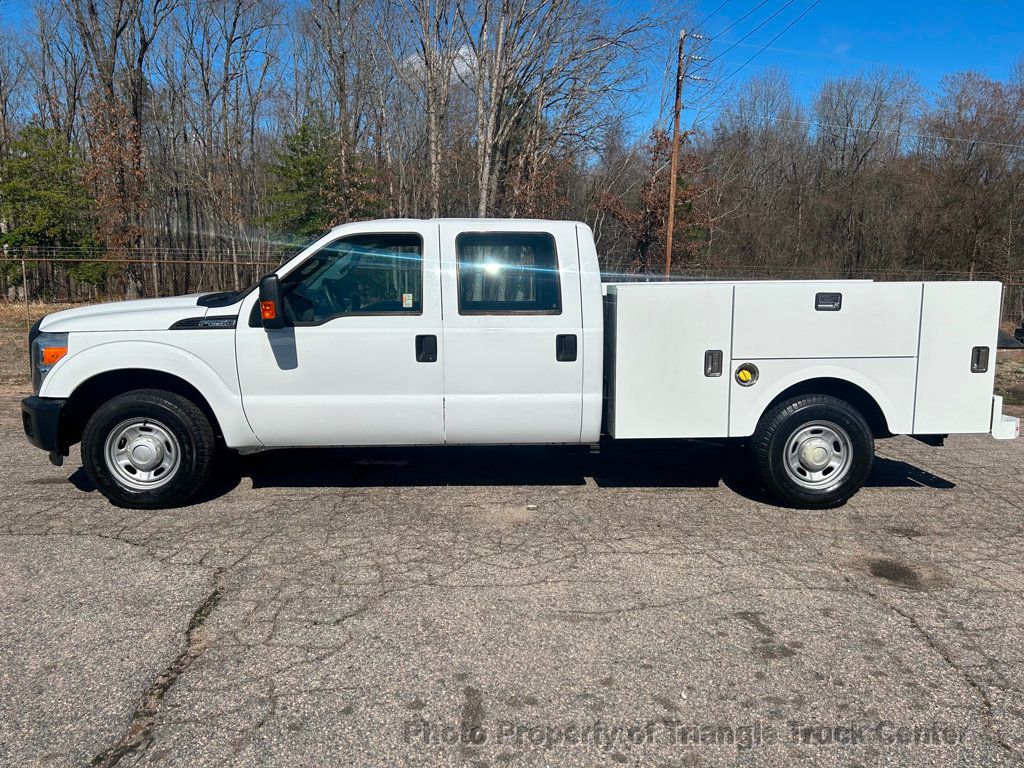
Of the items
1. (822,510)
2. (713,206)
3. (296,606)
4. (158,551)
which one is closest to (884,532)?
(822,510)

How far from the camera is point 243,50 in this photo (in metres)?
36.3

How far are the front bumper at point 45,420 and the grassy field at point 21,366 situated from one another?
6952 millimetres

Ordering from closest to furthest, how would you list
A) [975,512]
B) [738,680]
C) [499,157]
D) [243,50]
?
[738,680], [975,512], [499,157], [243,50]

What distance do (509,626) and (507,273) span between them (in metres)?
2.66

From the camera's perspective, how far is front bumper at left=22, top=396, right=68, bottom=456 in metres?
5.27

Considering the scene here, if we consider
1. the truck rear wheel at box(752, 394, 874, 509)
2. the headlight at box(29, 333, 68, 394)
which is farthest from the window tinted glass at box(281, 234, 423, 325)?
the truck rear wheel at box(752, 394, 874, 509)

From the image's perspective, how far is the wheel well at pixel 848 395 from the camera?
18.4ft

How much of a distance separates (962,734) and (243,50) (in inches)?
1601

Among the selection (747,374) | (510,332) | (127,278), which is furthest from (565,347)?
(127,278)

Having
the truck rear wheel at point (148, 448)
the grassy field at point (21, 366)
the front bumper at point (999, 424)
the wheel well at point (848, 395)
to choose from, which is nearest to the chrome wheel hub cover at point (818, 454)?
the wheel well at point (848, 395)

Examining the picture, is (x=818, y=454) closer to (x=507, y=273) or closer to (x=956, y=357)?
(x=956, y=357)

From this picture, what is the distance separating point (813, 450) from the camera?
5.58m

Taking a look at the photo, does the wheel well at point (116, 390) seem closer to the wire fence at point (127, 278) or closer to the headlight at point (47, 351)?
the headlight at point (47, 351)

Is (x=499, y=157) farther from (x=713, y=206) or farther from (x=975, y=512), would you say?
(x=713, y=206)
